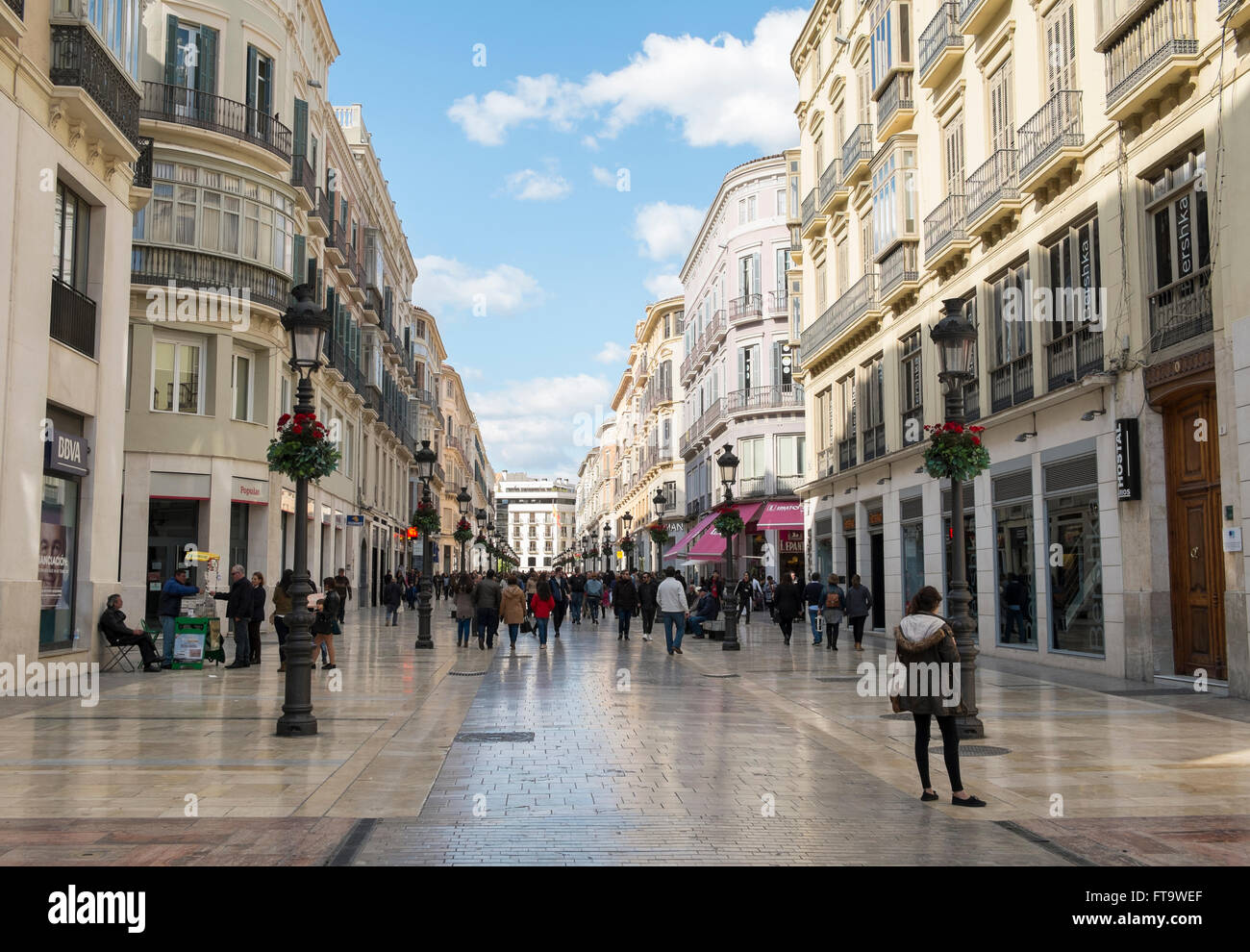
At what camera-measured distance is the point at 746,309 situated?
4991cm

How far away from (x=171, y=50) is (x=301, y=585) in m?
19.8

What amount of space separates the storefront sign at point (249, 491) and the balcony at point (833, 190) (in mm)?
16721

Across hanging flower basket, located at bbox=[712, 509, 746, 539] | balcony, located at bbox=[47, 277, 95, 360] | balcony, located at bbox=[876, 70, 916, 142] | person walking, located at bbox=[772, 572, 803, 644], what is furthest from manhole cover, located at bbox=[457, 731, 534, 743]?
balcony, located at bbox=[876, 70, 916, 142]

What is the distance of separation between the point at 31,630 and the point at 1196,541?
51.1ft

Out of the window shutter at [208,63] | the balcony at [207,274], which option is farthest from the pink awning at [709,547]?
the window shutter at [208,63]

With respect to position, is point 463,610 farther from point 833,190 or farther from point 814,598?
point 833,190

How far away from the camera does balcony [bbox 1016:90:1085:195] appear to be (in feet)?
58.1

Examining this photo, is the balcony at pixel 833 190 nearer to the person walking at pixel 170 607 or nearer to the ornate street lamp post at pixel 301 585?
the person walking at pixel 170 607

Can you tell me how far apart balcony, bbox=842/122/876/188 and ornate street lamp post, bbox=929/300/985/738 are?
55.9 feet

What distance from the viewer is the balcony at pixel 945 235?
72.9 feet

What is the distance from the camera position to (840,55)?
102 ft

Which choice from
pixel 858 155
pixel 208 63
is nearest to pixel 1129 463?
pixel 858 155
